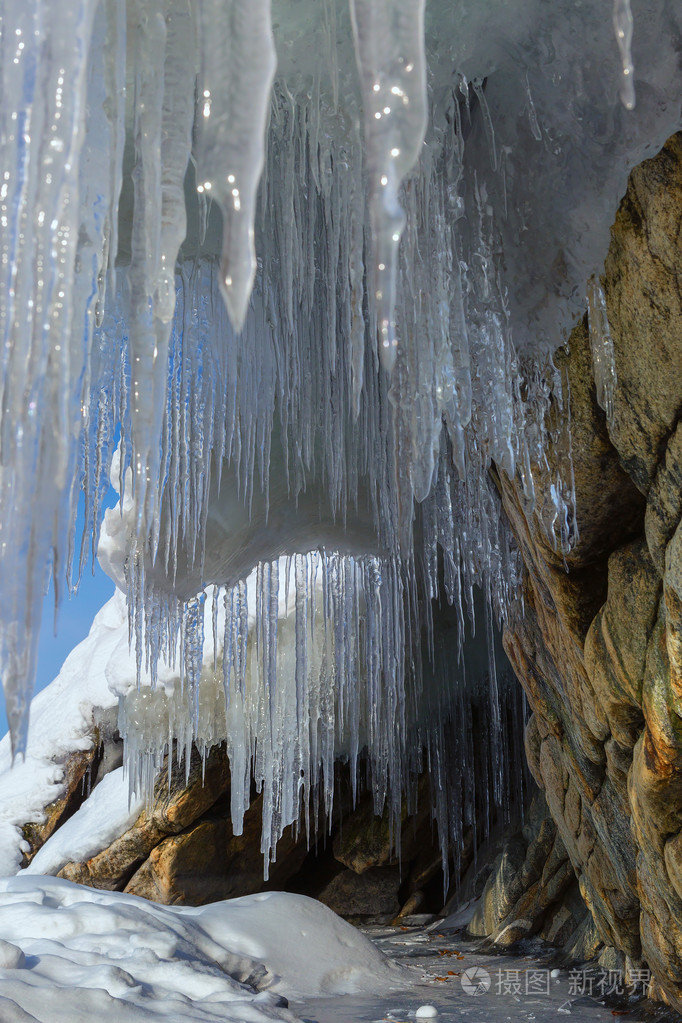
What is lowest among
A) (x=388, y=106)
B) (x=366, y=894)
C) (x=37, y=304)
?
(x=366, y=894)

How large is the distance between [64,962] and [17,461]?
164 inches

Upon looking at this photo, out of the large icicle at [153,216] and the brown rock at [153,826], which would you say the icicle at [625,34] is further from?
the brown rock at [153,826]

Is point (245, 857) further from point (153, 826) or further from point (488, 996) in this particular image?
point (488, 996)

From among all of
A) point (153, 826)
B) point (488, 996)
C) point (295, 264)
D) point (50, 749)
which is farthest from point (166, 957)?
point (50, 749)

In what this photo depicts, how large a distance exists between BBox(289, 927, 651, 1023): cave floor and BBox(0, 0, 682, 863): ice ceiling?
259cm

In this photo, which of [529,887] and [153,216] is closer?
[153,216]

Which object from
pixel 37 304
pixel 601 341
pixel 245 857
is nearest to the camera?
pixel 37 304

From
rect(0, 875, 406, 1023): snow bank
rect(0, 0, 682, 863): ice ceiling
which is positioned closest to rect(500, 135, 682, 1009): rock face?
rect(0, 0, 682, 863): ice ceiling

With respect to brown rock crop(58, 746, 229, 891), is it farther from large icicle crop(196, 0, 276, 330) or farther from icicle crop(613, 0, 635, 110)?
icicle crop(613, 0, 635, 110)

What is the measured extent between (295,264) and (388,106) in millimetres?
2887

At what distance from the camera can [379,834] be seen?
1142 cm

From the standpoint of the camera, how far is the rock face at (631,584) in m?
3.20

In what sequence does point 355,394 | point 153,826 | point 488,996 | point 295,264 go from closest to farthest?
point 355,394
point 295,264
point 488,996
point 153,826

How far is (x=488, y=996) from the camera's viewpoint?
19.6 feet
